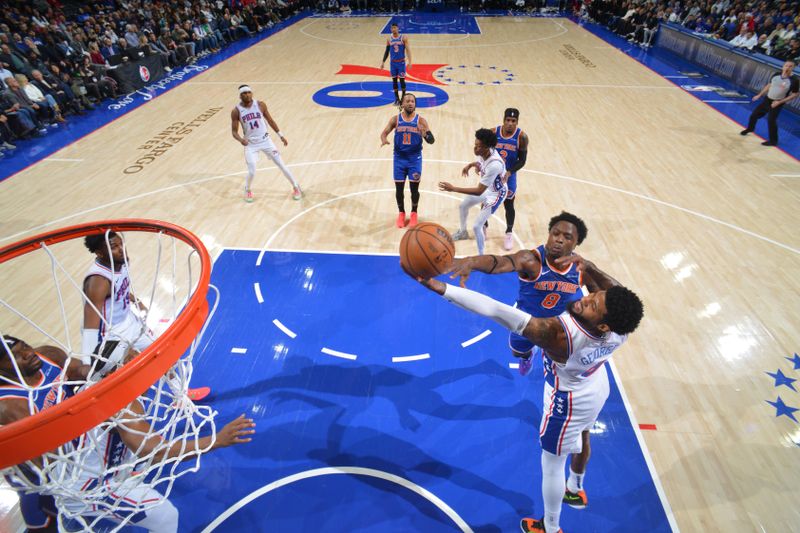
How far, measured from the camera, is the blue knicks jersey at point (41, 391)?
260cm

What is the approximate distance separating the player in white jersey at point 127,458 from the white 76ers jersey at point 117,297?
748 millimetres

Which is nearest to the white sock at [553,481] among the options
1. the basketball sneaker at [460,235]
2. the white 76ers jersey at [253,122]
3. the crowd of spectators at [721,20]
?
the basketball sneaker at [460,235]

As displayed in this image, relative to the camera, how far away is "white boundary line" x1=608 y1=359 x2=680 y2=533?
3.39 m

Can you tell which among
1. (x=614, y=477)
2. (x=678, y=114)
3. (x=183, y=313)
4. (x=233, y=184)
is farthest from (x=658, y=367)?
(x=678, y=114)

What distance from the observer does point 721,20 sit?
51.9ft

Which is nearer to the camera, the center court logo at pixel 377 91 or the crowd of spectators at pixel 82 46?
the crowd of spectators at pixel 82 46

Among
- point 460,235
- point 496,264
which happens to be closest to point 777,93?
point 460,235

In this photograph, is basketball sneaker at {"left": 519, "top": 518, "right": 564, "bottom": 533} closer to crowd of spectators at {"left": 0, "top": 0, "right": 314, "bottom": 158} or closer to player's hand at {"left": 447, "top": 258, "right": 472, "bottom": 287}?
player's hand at {"left": 447, "top": 258, "right": 472, "bottom": 287}

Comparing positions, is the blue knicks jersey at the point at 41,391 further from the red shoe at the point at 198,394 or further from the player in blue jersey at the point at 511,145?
the player in blue jersey at the point at 511,145

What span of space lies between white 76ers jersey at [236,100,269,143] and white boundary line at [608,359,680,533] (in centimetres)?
592

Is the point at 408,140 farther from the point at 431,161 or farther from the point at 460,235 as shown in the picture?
the point at 431,161

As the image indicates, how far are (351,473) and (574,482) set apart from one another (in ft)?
5.79

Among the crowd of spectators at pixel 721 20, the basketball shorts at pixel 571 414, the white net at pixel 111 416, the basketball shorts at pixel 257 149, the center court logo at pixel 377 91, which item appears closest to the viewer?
the white net at pixel 111 416

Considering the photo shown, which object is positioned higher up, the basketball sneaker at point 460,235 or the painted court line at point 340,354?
the basketball sneaker at point 460,235
